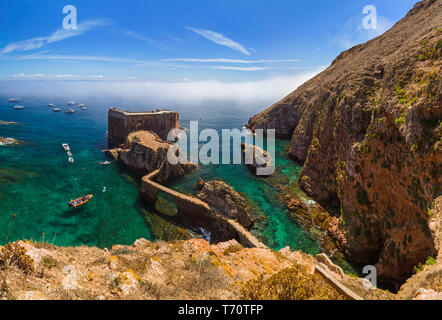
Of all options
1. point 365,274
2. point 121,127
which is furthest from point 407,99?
point 121,127

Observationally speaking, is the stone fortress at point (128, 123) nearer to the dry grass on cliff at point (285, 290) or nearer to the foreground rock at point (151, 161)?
the foreground rock at point (151, 161)

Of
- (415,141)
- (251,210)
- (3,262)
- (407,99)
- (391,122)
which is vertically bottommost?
(251,210)

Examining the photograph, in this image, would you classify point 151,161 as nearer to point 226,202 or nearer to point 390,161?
point 226,202

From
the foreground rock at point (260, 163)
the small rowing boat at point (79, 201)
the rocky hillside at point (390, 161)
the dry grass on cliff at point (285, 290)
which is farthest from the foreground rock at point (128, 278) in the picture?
the foreground rock at point (260, 163)

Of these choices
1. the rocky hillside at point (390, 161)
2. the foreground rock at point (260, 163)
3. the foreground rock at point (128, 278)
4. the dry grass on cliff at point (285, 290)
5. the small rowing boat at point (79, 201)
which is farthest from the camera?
the foreground rock at point (260, 163)

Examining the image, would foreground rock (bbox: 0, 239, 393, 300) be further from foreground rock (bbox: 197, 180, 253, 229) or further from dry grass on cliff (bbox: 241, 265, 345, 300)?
foreground rock (bbox: 197, 180, 253, 229)

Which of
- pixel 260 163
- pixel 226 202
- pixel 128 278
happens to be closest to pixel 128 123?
pixel 260 163
